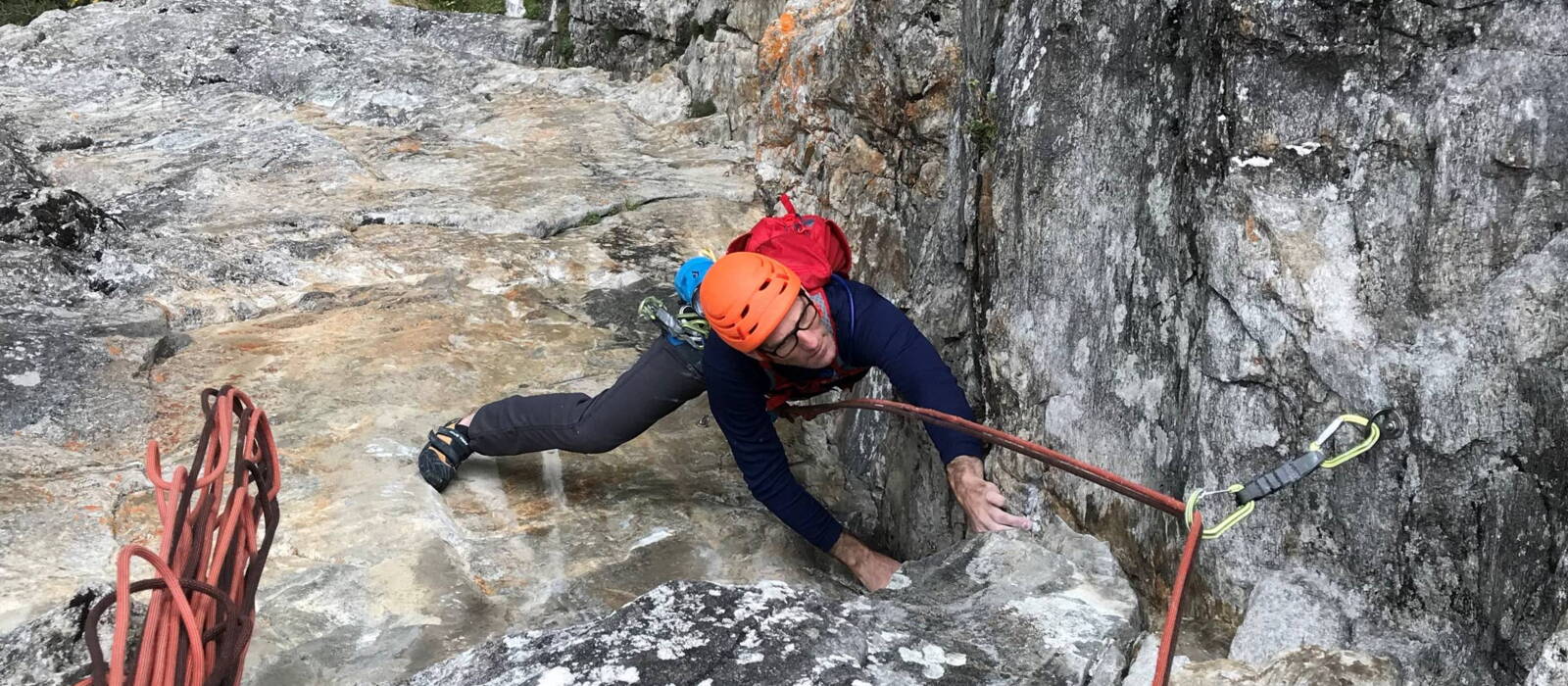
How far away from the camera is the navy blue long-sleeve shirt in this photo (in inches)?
149

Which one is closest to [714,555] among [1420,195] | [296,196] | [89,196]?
[1420,195]

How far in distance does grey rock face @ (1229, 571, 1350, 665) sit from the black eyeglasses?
1624 mm

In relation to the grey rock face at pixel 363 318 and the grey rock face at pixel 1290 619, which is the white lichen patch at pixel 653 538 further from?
the grey rock face at pixel 1290 619

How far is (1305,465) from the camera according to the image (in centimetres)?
268

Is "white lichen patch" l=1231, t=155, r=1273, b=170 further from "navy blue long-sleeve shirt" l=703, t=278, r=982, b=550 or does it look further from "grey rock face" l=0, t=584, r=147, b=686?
"grey rock face" l=0, t=584, r=147, b=686

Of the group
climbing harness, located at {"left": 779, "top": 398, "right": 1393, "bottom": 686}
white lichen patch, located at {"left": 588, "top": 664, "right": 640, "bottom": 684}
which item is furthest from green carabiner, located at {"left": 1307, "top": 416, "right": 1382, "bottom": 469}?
white lichen patch, located at {"left": 588, "top": 664, "right": 640, "bottom": 684}

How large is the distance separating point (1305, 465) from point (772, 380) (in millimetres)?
1917

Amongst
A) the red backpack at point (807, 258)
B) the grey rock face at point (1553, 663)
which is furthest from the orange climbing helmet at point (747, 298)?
the grey rock face at point (1553, 663)

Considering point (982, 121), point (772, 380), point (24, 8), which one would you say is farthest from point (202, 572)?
point (24, 8)

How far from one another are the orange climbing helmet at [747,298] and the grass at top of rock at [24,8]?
1707 centimetres

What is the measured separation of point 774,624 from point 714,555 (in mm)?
1845

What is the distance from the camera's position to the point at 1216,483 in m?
3.05

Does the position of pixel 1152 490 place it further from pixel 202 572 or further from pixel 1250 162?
pixel 202 572

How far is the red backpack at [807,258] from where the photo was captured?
12.9 ft
